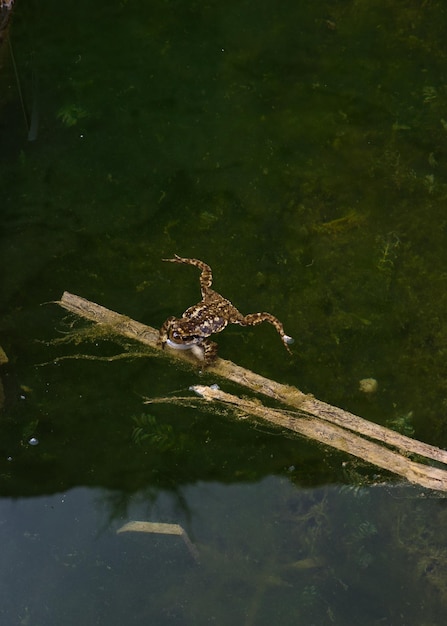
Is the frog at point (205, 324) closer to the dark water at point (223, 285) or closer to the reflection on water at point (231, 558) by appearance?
the dark water at point (223, 285)

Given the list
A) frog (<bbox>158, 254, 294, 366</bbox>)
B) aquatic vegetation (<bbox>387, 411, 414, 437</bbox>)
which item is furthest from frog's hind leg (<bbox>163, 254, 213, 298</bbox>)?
aquatic vegetation (<bbox>387, 411, 414, 437</bbox>)

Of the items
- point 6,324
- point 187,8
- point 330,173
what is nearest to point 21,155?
point 6,324

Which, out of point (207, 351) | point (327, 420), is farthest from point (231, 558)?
point (207, 351)

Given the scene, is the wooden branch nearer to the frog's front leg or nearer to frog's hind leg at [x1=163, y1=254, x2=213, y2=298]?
the frog's front leg

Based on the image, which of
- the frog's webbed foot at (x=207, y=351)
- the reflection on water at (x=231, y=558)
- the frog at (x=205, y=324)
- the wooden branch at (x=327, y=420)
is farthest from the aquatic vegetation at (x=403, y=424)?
the frog's webbed foot at (x=207, y=351)

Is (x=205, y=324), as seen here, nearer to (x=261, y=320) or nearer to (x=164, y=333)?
(x=164, y=333)

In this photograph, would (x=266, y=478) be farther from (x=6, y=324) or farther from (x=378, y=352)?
(x=6, y=324)
